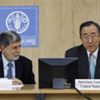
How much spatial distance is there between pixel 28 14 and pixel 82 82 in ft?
9.54

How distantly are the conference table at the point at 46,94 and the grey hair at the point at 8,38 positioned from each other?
108cm

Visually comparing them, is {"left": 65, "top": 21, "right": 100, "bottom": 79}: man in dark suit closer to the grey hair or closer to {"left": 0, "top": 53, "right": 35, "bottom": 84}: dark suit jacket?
{"left": 0, "top": 53, "right": 35, "bottom": 84}: dark suit jacket

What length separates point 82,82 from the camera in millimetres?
2773

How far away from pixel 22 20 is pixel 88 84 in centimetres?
295

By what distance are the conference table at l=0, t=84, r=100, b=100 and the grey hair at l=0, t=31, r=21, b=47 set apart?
1.08 meters

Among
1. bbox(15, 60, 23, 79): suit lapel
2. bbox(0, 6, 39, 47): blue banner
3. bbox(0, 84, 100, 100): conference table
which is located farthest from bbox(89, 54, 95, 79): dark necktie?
bbox(0, 6, 39, 47): blue banner

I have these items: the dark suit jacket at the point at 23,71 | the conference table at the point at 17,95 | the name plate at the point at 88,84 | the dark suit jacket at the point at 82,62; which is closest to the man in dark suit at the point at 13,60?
the dark suit jacket at the point at 23,71

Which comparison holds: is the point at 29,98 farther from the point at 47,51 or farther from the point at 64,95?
the point at 47,51

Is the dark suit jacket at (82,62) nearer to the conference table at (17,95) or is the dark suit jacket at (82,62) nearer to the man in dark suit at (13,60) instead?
the man in dark suit at (13,60)

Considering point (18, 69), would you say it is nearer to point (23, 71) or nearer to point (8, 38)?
point (23, 71)

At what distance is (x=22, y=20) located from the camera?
5473 mm

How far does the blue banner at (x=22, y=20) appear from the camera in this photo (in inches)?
215

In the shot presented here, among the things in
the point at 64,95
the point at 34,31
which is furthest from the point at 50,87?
the point at 34,31

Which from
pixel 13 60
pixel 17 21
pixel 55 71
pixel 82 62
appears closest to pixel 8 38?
pixel 13 60
